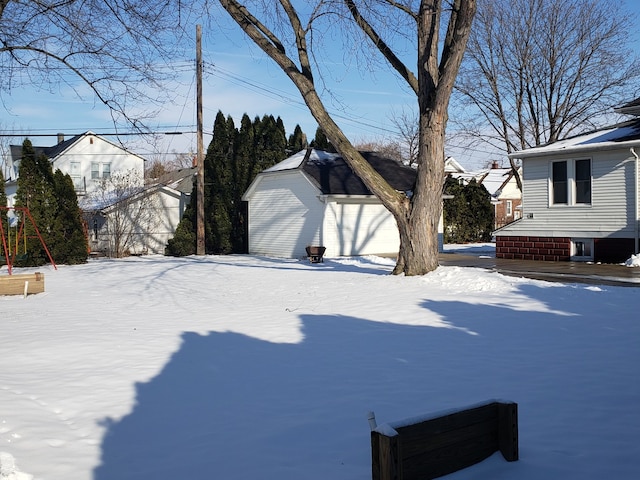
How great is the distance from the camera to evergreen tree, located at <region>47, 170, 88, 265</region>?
23.7 meters

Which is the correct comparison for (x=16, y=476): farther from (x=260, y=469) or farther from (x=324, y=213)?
(x=324, y=213)

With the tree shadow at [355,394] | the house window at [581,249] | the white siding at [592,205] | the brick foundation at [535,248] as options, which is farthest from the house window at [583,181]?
the tree shadow at [355,394]

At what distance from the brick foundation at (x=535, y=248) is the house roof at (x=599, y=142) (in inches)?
110

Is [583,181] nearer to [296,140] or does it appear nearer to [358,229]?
[358,229]

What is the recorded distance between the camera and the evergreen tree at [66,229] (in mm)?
23688

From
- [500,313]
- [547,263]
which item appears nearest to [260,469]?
[500,313]

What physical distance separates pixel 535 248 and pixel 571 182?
2.47 metres

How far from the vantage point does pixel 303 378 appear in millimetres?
7062

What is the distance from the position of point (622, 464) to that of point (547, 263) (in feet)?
52.2

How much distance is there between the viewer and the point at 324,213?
2498 centimetres

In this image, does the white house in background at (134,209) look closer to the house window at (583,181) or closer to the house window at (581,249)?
the house window at (583,181)

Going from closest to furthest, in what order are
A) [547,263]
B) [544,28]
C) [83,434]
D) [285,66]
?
[83,434] < [285,66] < [547,263] < [544,28]

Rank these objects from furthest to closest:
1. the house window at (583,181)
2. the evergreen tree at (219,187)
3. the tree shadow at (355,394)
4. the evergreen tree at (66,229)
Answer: the evergreen tree at (219,187), the evergreen tree at (66,229), the house window at (583,181), the tree shadow at (355,394)

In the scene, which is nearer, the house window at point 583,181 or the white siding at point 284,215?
the house window at point 583,181
